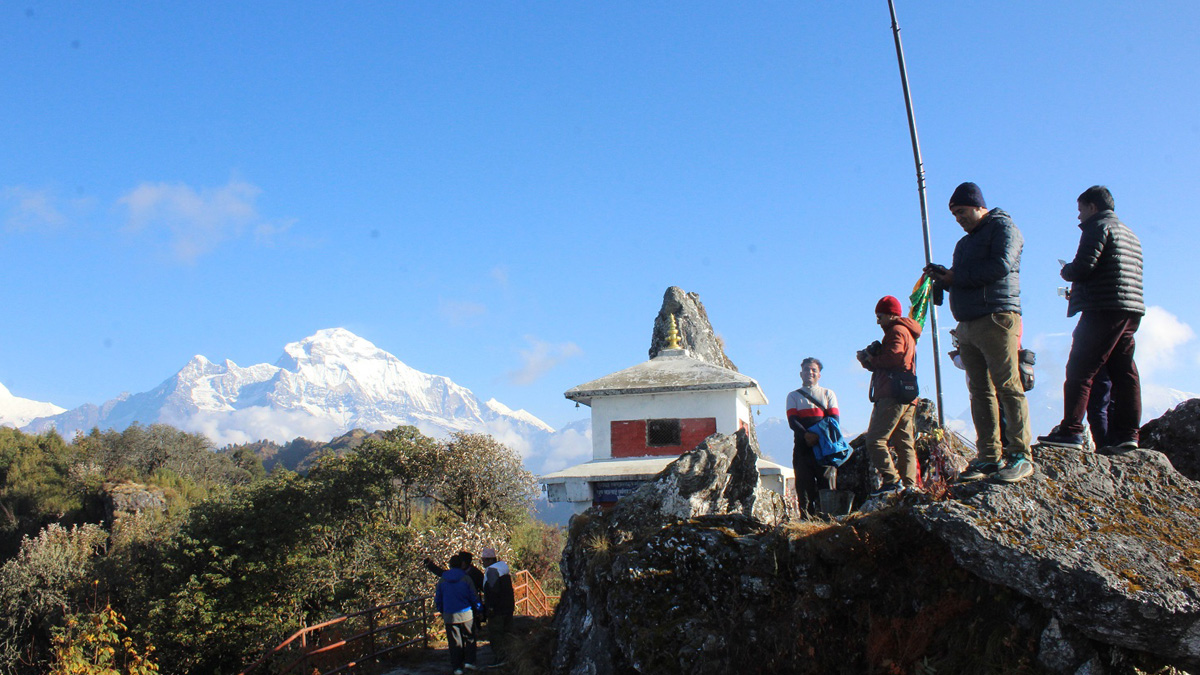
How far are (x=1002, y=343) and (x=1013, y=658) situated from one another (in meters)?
2.31

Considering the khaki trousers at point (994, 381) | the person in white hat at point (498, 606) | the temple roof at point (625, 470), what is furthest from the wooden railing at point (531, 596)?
the khaki trousers at point (994, 381)

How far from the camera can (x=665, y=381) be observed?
21250mm

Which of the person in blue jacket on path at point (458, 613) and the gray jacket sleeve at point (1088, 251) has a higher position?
the gray jacket sleeve at point (1088, 251)

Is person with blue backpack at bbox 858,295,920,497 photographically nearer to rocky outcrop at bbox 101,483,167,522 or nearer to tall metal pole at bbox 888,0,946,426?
tall metal pole at bbox 888,0,946,426

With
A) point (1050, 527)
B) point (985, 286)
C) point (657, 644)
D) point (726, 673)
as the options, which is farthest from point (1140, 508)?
point (657, 644)

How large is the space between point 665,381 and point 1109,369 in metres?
14.6

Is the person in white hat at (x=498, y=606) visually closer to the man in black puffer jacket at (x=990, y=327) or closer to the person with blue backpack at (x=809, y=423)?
the person with blue backpack at (x=809, y=423)

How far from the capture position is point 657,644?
274 inches

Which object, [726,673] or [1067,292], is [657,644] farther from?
[1067,292]

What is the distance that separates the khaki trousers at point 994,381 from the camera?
6.23 metres

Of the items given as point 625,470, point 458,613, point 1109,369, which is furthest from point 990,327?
point 625,470

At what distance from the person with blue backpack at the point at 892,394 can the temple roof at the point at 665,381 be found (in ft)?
41.0

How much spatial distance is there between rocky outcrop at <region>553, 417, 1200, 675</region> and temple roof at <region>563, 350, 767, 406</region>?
41.8ft

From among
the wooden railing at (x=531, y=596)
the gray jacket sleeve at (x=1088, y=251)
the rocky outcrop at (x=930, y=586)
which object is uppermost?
the gray jacket sleeve at (x=1088, y=251)
